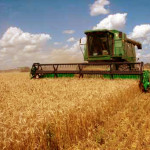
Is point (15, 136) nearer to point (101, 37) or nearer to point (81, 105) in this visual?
point (81, 105)

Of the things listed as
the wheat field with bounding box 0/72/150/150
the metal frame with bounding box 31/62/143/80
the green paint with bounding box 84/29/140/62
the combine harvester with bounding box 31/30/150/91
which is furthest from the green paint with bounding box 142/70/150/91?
the green paint with bounding box 84/29/140/62

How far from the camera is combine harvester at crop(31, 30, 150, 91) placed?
10.1 m

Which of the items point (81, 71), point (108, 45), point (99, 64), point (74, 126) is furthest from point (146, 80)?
point (74, 126)

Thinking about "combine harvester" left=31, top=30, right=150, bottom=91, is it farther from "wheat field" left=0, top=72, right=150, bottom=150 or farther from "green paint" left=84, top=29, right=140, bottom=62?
"wheat field" left=0, top=72, right=150, bottom=150

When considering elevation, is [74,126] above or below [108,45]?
below

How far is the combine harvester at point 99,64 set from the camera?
396 inches

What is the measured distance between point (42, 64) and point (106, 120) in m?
7.28

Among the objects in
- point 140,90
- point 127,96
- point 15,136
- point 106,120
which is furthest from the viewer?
point 140,90

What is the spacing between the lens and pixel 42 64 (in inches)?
449

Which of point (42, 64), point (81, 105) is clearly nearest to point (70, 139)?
point (81, 105)

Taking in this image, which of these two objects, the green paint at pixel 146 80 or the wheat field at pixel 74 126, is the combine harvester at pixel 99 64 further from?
the wheat field at pixel 74 126

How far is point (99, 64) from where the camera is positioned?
401 inches

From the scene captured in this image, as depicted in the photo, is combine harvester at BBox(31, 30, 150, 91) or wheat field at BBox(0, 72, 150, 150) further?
combine harvester at BBox(31, 30, 150, 91)

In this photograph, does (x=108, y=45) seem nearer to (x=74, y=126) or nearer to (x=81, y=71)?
(x=81, y=71)
